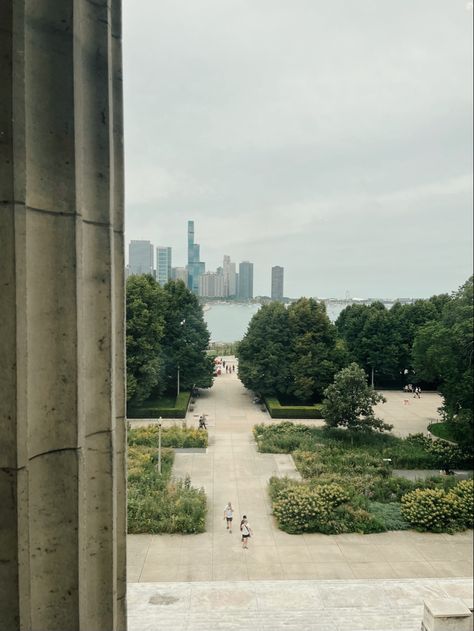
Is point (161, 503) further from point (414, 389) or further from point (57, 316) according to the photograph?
point (414, 389)

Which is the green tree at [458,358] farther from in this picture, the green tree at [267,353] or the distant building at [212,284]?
the distant building at [212,284]

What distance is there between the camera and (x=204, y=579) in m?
8.81

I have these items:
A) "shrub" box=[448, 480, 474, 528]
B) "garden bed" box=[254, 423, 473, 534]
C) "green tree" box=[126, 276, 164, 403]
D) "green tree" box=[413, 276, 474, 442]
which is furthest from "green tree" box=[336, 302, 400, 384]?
"shrub" box=[448, 480, 474, 528]

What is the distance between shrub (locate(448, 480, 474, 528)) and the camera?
36.5ft

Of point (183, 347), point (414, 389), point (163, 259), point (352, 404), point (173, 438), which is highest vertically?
point (163, 259)

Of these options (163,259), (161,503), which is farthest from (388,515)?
(163,259)

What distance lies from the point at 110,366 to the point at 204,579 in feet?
24.6

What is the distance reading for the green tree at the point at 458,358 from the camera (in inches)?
578

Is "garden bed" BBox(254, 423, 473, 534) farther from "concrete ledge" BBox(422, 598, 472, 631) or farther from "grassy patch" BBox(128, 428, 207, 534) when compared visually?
"concrete ledge" BBox(422, 598, 472, 631)

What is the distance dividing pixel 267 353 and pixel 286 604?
15.4 metres

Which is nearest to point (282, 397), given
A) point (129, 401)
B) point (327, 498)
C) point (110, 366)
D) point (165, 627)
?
point (129, 401)

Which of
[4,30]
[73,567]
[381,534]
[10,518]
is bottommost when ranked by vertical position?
[381,534]

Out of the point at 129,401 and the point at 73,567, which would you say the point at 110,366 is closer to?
the point at 73,567

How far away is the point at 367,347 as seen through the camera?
27797 millimetres
